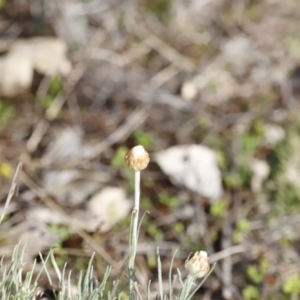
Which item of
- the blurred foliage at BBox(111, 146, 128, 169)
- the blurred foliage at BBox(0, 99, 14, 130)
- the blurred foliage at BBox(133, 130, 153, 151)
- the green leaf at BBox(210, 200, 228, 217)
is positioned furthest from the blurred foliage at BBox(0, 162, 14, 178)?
the green leaf at BBox(210, 200, 228, 217)

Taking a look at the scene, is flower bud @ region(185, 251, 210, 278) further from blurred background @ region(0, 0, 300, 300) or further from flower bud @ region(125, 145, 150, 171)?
blurred background @ region(0, 0, 300, 300)

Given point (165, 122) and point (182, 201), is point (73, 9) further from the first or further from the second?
point (182, 201)

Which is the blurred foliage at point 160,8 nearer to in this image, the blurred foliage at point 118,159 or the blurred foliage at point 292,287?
the blurred foliage at point 118,159

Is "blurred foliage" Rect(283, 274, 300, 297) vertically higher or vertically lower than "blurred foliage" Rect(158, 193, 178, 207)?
lower

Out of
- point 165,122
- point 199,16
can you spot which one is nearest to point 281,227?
point 165,122

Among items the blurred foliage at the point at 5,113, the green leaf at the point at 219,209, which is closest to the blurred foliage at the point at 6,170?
the blurred foliage at the point at 5,113

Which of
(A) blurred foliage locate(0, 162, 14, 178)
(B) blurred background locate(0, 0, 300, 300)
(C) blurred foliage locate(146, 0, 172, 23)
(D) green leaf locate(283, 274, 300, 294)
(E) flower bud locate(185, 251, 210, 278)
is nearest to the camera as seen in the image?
(E) flower bud locate(185, 251, 210, 278)

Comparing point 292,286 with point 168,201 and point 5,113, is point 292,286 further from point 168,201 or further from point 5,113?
point 5,113

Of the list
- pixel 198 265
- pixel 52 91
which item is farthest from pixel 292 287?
pixel 52 91

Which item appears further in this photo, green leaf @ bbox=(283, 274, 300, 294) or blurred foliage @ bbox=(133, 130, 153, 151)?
blurred foliage @ bbox=(133, 130, 153, 151)
